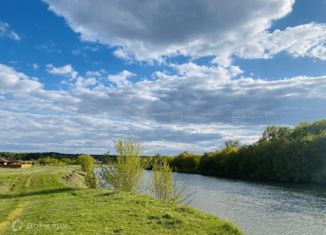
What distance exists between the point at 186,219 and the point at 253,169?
86283 millimetres

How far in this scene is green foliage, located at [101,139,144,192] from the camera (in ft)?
92.3

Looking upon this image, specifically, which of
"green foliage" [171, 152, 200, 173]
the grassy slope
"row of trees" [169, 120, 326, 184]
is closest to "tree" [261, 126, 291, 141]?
"row of trees" [169, 120, 326, 184]

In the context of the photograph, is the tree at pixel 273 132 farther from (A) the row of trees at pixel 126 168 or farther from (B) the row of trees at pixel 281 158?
(A) the row of trees at pixel 126 168

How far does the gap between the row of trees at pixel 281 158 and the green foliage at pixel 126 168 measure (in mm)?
31018

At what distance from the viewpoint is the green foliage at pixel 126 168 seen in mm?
28136

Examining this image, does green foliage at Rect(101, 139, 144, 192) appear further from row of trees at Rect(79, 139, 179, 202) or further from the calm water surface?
the calm water surface

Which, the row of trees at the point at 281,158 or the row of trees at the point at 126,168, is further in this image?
the row of trees at the point at 281,158

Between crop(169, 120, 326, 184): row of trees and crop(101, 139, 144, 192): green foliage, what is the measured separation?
1221 inches

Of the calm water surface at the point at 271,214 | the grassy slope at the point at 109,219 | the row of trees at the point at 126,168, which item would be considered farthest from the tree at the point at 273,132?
the grassy slope at the point at 109,219

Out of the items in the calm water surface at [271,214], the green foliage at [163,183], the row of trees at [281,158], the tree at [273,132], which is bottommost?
the calm water surface at [271,214]

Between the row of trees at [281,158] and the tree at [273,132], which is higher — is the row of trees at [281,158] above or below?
below

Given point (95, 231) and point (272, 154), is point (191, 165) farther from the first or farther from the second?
point (95, 231)

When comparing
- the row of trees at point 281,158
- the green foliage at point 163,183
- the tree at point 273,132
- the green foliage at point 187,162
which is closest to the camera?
the green foliage at point 163,183

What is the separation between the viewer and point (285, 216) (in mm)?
31656
